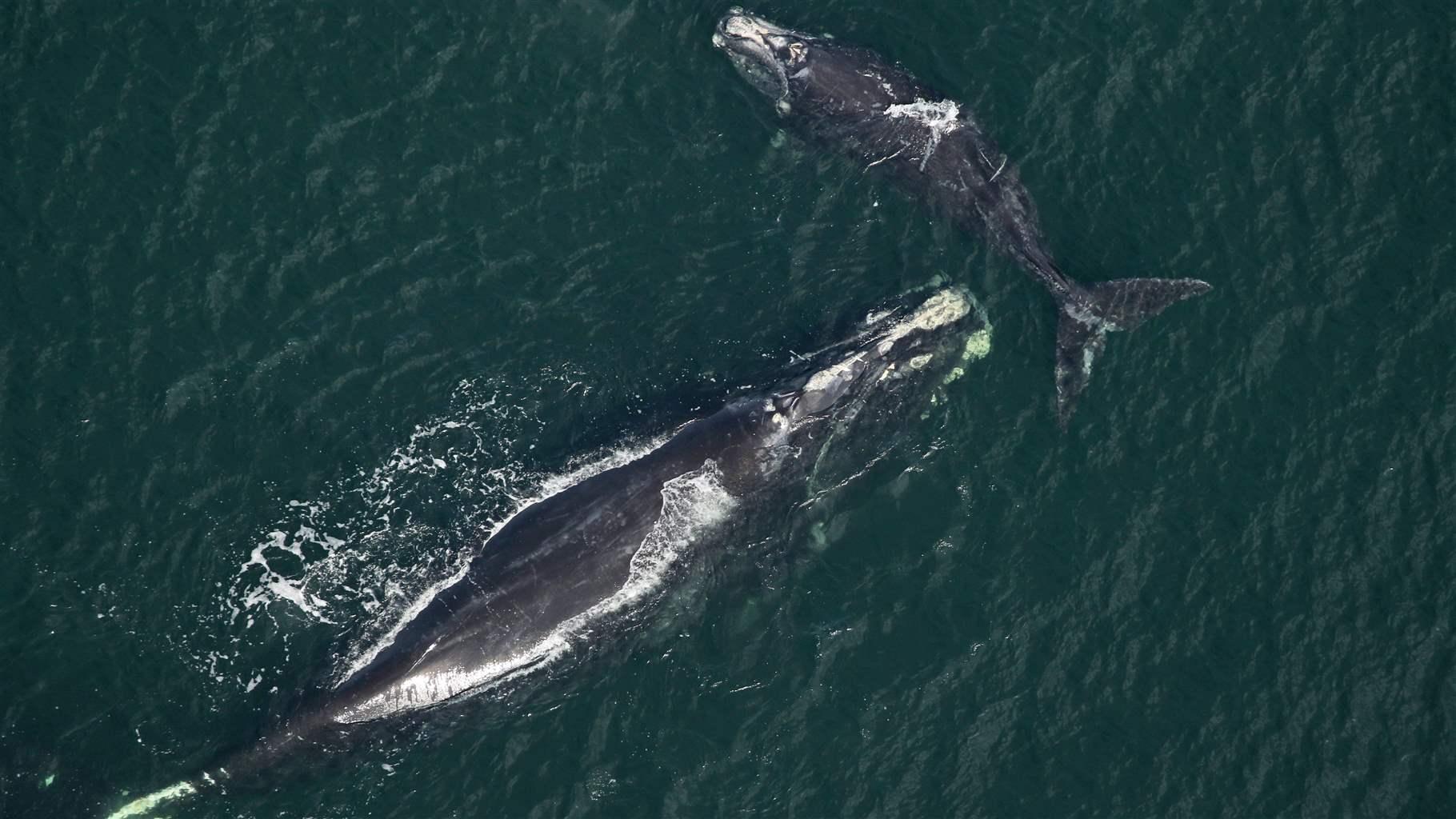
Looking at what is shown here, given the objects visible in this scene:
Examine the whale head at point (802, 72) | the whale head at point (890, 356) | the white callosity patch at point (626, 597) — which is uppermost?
the whale head at point (802, 72)

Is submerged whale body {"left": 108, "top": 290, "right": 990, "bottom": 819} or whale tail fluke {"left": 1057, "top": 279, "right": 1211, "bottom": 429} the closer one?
submerged whale body {"left": 108, "top": 290, "right": 990, "bottom": 819}

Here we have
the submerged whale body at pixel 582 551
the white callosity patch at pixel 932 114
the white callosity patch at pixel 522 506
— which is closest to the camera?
the submerged whale body at pixel 582 551

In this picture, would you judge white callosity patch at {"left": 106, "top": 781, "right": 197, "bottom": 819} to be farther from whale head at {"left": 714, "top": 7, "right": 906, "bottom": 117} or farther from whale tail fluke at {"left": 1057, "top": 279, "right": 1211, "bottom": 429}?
whale tail fluke at {"left": 1057, "top": 279, "right": 1211, "bottom": 429}

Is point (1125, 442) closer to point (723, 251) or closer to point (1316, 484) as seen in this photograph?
point (1316, 484)

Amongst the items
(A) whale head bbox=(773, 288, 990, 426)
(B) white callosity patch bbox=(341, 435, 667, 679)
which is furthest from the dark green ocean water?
(A) whale head bbox=(773, 288, 990, 426)

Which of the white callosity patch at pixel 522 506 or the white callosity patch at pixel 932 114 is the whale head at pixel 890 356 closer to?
the white callosity patch at pixel 522 506

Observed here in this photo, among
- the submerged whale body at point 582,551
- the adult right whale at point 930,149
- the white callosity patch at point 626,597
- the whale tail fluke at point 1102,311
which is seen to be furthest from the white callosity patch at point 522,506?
the whale tail fluke at point 1102,311
